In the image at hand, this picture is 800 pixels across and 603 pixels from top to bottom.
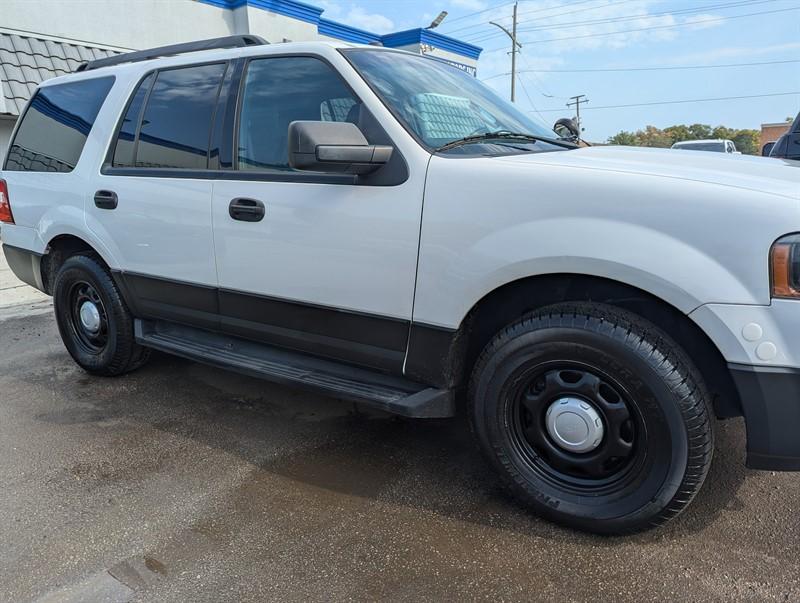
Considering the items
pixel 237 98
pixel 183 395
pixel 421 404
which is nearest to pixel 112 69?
pixel 237 98

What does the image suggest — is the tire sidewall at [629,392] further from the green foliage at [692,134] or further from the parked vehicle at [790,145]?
the green foliage at [692,134]

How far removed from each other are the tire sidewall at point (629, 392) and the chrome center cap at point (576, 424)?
0.58ft

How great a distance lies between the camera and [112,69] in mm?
3896

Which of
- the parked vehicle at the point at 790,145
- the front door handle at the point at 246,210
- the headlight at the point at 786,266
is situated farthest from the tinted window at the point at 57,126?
the parked vehicle at the point at 790,145

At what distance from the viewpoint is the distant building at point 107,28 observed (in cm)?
1117

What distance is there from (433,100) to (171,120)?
1.58 m

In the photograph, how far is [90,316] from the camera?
4121 millimetres

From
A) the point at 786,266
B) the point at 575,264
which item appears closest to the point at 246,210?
the point at 575,264

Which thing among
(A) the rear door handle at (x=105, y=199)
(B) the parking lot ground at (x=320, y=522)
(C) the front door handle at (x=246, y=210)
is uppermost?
(C) the front door handle at (x=246, y=210)

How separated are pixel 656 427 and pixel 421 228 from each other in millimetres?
1147

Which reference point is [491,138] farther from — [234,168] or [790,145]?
[790,145]

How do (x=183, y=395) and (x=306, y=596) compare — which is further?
(x=183, y=395)

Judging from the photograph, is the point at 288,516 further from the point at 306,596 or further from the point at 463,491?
the point at 463,491

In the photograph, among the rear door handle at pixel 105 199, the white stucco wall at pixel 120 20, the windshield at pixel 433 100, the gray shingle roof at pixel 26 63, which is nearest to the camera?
the windshield at pixel 433 100
